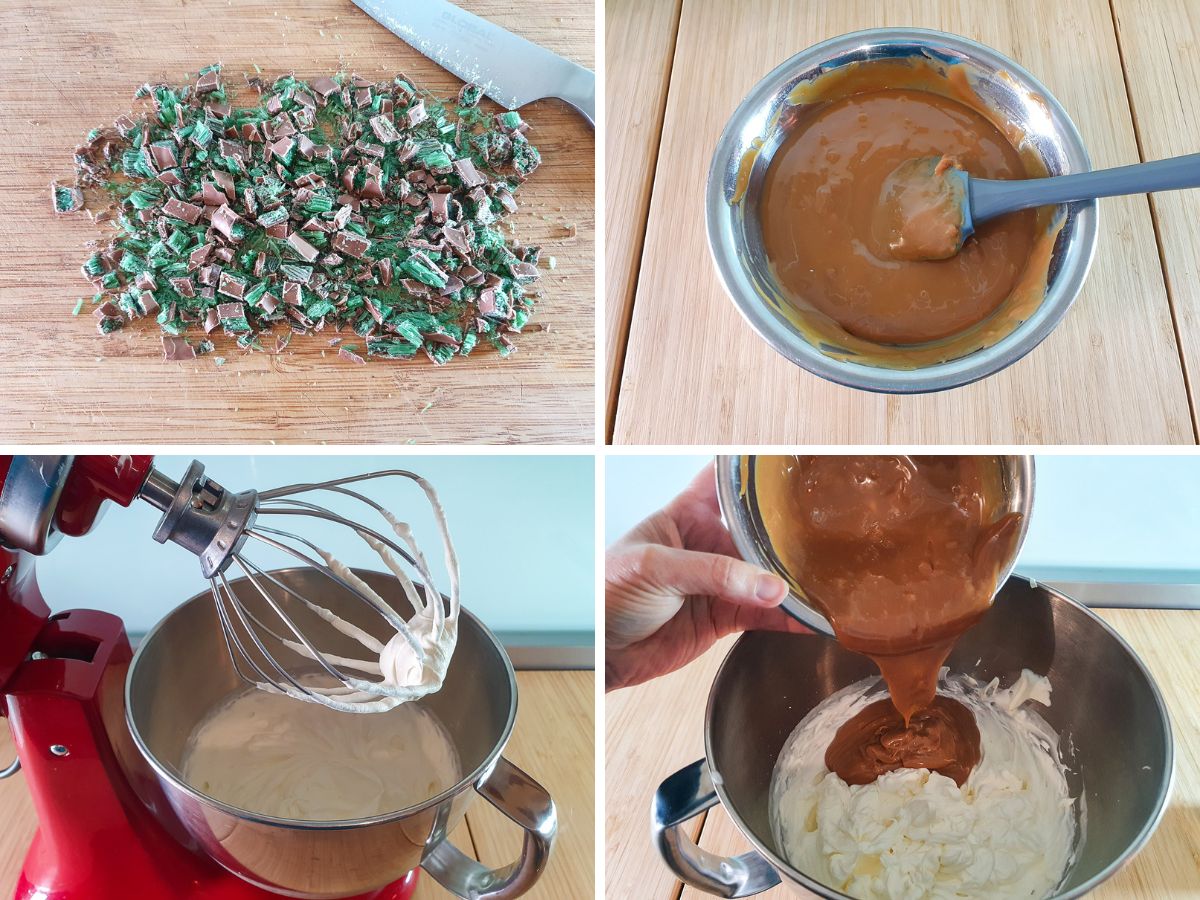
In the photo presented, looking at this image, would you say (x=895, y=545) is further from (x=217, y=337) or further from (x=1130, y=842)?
(x=217, y=337)

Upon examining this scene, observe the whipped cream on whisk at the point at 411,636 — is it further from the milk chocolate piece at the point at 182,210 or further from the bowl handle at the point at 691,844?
the milk chocolate piece at the point at 182,210

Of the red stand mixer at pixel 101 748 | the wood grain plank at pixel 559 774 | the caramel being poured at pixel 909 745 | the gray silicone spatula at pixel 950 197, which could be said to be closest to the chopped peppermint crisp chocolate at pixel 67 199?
the red stand mixer at pixel 101 748

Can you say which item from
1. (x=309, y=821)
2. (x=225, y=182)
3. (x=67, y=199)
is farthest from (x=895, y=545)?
(x=67, y=199)

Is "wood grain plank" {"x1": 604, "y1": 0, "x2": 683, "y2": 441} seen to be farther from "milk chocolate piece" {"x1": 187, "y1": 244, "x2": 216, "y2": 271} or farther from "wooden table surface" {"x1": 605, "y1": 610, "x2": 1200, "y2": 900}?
"milk chocolate piece" {"x1": 187, "y1": 244, "x2": 216, "y2": 271}

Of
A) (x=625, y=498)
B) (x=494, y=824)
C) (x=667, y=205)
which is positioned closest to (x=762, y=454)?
(x=625, y=498)

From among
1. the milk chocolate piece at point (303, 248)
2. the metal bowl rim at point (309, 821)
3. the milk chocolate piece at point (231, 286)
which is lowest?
the metal bowl rim at point (309, 821)

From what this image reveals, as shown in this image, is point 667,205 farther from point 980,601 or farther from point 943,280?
point 980,601

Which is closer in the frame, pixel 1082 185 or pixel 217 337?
pixel 1082 185
